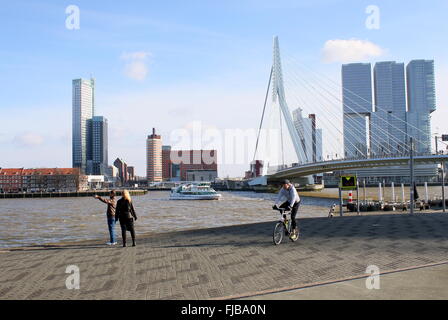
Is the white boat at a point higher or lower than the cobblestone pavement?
lower

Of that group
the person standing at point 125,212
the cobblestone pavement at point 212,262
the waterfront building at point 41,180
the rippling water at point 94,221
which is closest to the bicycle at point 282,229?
the cobblestone pavement at point 212,262

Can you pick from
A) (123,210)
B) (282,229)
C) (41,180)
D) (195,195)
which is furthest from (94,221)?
(41,180)

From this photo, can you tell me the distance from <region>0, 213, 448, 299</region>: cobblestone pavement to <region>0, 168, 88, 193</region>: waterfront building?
143m

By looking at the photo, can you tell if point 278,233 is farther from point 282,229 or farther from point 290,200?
point 290,200

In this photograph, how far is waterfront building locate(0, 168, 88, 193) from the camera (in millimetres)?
144500

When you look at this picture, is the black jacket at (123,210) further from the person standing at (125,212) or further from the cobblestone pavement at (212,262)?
the cobblestone pavement at (212,262)

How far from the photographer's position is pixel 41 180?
472 ft

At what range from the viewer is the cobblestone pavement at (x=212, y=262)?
22.2 ft

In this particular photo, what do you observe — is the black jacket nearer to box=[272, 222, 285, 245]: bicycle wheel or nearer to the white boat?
box=[272, 222, 285, 245]: bicycle wheel

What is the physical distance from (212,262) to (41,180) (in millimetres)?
149570

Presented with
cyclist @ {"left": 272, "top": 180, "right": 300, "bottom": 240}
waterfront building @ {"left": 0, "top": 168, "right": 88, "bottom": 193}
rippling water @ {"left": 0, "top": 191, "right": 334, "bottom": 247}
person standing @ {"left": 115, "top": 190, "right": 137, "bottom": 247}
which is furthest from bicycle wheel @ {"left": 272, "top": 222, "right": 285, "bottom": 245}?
waterfront building @ {"left": 0, "top": 168, "right": 88, "bottom": 193}

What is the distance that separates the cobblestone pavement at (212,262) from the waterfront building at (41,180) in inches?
5643

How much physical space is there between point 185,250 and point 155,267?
2.06m
